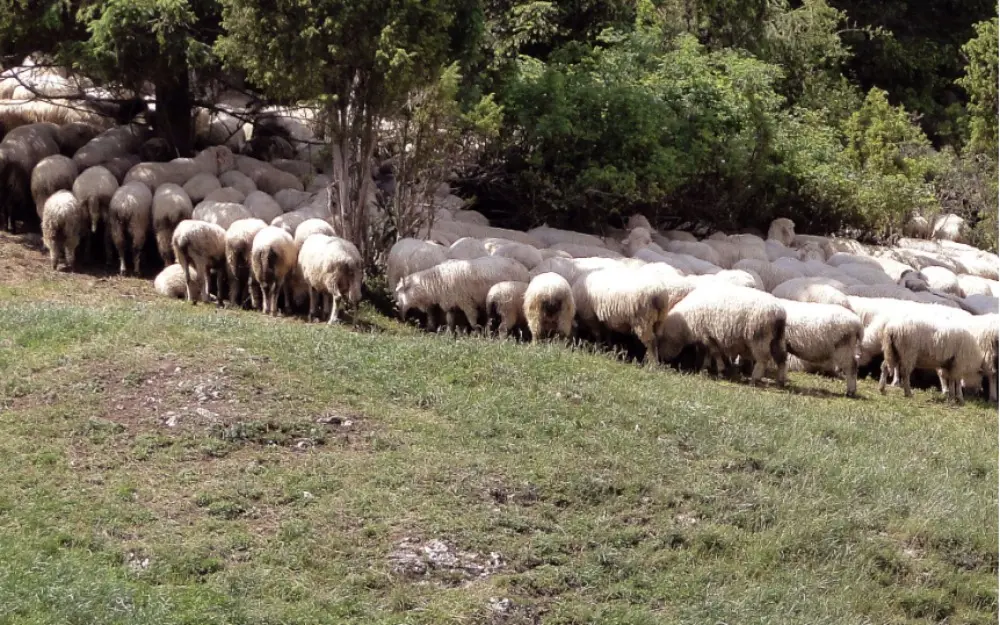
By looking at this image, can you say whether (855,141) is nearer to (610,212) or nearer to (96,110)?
(610,212)

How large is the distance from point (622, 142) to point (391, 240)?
4541 millimetres

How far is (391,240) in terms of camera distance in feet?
61.5

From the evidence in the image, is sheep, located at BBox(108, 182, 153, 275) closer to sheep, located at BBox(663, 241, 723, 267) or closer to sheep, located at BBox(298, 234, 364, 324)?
sheep, located at BBox(298, 234, 364, 324)

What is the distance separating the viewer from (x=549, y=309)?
1525 centimetres

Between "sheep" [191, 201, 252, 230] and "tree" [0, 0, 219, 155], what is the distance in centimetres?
206

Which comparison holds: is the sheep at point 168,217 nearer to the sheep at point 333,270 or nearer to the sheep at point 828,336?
the sheep at point 333,270

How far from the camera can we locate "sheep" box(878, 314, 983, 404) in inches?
600

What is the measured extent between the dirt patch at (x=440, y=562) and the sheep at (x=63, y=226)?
10.9m

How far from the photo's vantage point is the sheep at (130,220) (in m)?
18.1

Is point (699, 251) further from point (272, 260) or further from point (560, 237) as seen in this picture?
point (272, 260)

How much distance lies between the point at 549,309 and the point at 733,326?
2060mm

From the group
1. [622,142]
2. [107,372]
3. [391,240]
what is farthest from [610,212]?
[107,372]

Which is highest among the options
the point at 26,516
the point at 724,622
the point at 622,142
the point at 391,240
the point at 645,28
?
the point at 645,28

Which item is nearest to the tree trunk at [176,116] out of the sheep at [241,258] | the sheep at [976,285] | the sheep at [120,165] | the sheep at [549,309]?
the sheep at [120,165]
